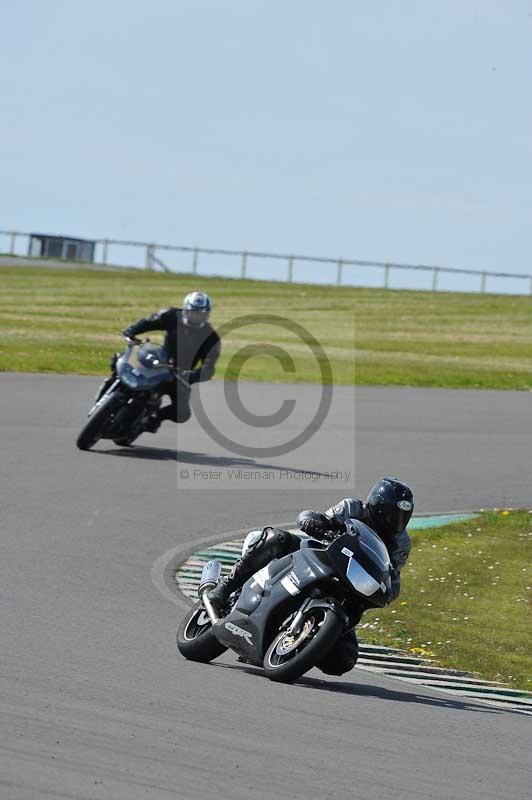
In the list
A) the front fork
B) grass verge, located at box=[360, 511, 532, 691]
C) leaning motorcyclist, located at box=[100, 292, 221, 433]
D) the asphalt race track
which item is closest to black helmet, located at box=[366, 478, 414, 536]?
the front fork

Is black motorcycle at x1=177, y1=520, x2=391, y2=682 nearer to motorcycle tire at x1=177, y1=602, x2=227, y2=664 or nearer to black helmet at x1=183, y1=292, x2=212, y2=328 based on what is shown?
motorcycle tire at x1=177, y1=602, x2=227, y2=664

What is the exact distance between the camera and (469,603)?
1189 cm

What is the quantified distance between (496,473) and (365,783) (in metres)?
12.6

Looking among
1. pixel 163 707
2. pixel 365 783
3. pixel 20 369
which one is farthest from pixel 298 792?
pixel 20 369

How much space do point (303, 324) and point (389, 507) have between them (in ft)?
114

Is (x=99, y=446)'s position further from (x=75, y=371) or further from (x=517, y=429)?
(x=75, y=371)

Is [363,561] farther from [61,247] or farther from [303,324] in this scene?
[61,247]

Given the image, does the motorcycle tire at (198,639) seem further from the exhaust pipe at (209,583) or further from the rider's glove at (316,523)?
the rider's glove at (316,523)

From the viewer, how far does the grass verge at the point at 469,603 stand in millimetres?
10305

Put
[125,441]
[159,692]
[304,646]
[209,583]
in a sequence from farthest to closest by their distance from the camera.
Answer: [125,441] → [209,583] → [304,646] → [159,692]

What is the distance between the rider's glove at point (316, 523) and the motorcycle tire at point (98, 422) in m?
8.71

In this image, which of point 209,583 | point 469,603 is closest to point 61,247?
point 469,603

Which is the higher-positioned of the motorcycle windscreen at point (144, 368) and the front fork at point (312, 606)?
the motorcycle windscreen at point (144, 368)

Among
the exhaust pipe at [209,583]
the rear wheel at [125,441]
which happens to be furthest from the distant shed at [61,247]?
the exhaust pipe at [209,583]
